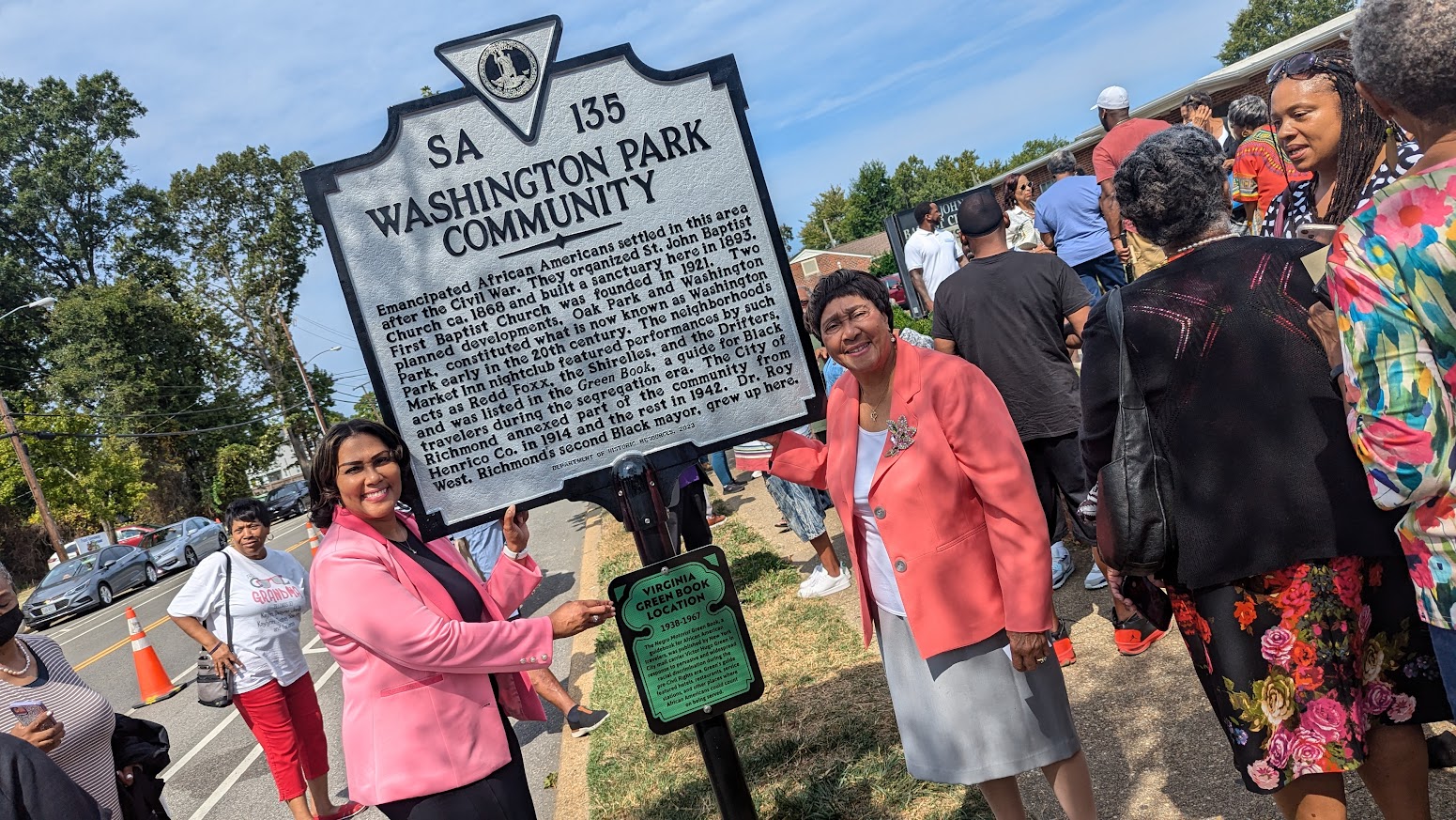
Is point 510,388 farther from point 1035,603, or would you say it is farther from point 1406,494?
point 1406,494

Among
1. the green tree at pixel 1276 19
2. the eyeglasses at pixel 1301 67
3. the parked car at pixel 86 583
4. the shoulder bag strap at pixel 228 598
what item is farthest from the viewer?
the green tree at pixel 1276 19

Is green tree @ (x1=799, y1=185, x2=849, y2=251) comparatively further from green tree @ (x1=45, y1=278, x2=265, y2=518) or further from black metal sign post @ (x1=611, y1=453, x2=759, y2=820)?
black metal sign post @ (x1=611, y1=453, x2=759, y2=820)

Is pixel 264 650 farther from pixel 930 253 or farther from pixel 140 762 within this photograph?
pixel 930 253

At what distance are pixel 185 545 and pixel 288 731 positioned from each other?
25475 mm

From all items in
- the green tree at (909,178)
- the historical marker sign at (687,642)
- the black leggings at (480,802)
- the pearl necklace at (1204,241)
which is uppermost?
the green tree at (909,178)

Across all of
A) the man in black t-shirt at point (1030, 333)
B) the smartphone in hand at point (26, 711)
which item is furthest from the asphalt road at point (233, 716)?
the man in black t-shirt at point (1030, 333)

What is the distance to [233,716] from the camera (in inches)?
339

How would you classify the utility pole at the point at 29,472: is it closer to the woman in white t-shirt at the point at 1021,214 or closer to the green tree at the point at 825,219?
the woman in white t-shirt at the point at 1021,214

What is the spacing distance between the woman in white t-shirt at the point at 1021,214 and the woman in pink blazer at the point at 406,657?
7219mm

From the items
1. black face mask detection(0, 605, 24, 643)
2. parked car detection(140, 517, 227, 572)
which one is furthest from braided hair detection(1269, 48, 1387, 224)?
parked car detection(140, 517, 227, 572)

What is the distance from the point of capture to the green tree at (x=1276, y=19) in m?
91.8

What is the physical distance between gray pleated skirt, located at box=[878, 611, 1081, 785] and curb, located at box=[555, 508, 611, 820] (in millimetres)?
2230

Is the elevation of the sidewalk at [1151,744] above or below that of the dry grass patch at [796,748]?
below

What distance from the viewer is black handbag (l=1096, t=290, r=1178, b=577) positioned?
7.25ft
